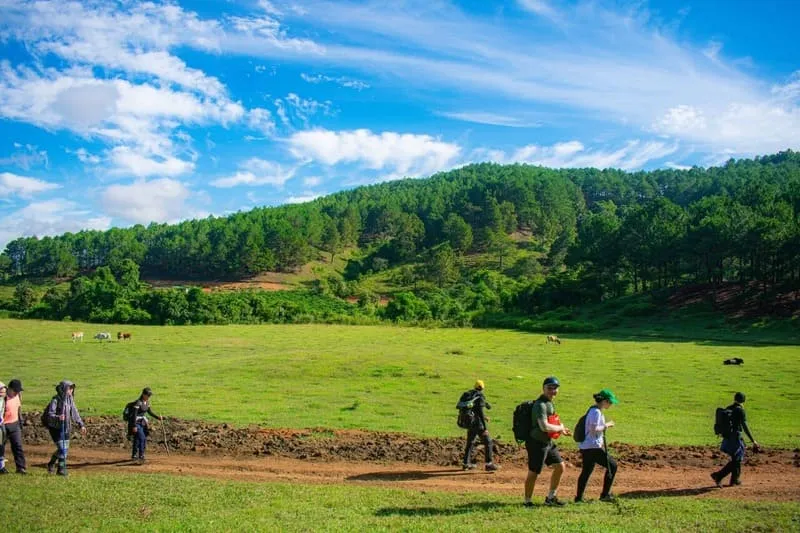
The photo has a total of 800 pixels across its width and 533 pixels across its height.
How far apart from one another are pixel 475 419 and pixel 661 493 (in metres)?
5.04

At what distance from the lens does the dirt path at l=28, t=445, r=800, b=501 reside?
14.9 metres

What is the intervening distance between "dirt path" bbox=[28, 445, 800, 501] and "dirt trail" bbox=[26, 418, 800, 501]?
0.09ft

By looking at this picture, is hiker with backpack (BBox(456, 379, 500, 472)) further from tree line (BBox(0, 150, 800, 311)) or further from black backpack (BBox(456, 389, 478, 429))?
tree line (BBox(0, 150, 800, 311))

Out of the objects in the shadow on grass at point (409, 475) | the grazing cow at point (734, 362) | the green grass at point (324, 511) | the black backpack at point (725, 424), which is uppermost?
the black backpack at point (725, 424)

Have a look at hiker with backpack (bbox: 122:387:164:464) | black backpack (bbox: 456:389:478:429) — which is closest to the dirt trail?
hiker with backpack (bbox: 122:387:164:464)

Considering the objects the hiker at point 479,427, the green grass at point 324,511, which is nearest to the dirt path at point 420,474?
the hiker at point 479,427

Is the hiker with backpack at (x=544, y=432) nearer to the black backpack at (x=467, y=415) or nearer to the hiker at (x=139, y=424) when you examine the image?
the black backpack at (x=467, y=415)

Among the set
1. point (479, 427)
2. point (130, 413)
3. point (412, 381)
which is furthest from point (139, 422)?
point (412, 381)

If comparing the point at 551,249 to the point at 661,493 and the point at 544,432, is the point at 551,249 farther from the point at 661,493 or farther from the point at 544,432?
the point at 544,432

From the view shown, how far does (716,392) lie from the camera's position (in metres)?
33.6

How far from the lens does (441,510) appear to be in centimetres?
1293

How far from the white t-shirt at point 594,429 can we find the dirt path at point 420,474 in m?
2.46

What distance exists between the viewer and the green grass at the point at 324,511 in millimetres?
11602

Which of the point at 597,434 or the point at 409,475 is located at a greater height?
the point at 597,434
